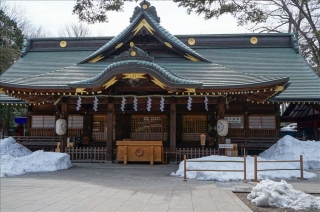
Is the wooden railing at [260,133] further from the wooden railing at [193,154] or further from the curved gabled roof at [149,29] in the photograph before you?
the curved gabled roof at [149,29]

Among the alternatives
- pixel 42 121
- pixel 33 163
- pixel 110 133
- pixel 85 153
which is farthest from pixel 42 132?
pixel 33 163

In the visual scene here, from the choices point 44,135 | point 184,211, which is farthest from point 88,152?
point 184,211

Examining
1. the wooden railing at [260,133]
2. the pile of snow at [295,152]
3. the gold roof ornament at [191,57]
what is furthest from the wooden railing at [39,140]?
the pile of snow at [295,152]

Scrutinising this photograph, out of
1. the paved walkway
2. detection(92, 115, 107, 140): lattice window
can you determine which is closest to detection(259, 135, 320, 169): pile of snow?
the paved walkway

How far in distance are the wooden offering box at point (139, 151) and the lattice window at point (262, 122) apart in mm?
5850

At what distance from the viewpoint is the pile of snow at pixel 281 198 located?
20.9 feet

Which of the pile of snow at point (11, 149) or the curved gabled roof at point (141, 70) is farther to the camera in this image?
the pile of snow at point (11, 149)

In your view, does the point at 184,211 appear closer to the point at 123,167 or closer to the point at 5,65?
the point at 123,167

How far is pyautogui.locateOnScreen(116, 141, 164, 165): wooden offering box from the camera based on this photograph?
13797 mm

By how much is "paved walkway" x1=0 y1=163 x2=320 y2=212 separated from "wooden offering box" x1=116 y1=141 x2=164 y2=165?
2.32 meters

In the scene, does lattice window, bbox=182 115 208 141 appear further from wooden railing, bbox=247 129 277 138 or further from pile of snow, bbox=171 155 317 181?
pile of snow, bbox=171 155 317 181

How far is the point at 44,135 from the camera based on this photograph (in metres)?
17.8

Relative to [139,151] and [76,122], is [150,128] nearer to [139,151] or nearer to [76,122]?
[139,151]

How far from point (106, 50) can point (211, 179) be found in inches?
382
